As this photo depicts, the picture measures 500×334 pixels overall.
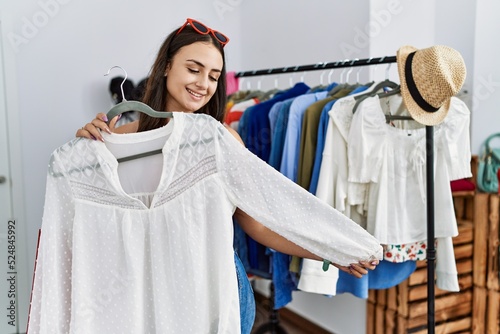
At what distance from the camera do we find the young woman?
1.06m

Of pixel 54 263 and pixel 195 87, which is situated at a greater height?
pixel 195 87

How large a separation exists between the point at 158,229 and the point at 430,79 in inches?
40.8

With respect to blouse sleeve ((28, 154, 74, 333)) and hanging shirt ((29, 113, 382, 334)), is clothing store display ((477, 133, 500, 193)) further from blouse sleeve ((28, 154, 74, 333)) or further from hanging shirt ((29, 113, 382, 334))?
blouse sleeve ((28, 154, 74, 333))

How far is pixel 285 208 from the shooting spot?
0.94 meters

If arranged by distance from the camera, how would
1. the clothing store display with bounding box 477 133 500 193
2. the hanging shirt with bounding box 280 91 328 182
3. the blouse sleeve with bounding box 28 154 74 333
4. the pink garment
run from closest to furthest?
the blouse sleeve with bounding box 28 154 74 333
the hanging shirt with bounding box 280 91 328 182
the clothing store display with bounding box 477 133 500 193
the pink garment

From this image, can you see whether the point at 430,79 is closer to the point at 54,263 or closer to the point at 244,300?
the point at 244,300

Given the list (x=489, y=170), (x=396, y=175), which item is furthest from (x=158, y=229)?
(x=489, y=170)

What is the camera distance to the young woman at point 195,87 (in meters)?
1.06

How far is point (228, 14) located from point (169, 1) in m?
0.49

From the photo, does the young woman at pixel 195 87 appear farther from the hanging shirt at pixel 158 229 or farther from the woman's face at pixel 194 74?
the hanging shirt at pixel 158 229

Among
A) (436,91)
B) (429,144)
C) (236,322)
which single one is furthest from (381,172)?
(236,322)

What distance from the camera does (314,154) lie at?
1.67 meters

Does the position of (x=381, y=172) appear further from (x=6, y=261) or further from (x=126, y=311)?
(x=6, y=261)

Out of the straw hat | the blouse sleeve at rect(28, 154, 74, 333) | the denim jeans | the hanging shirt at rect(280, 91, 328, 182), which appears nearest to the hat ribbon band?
the straw hat
